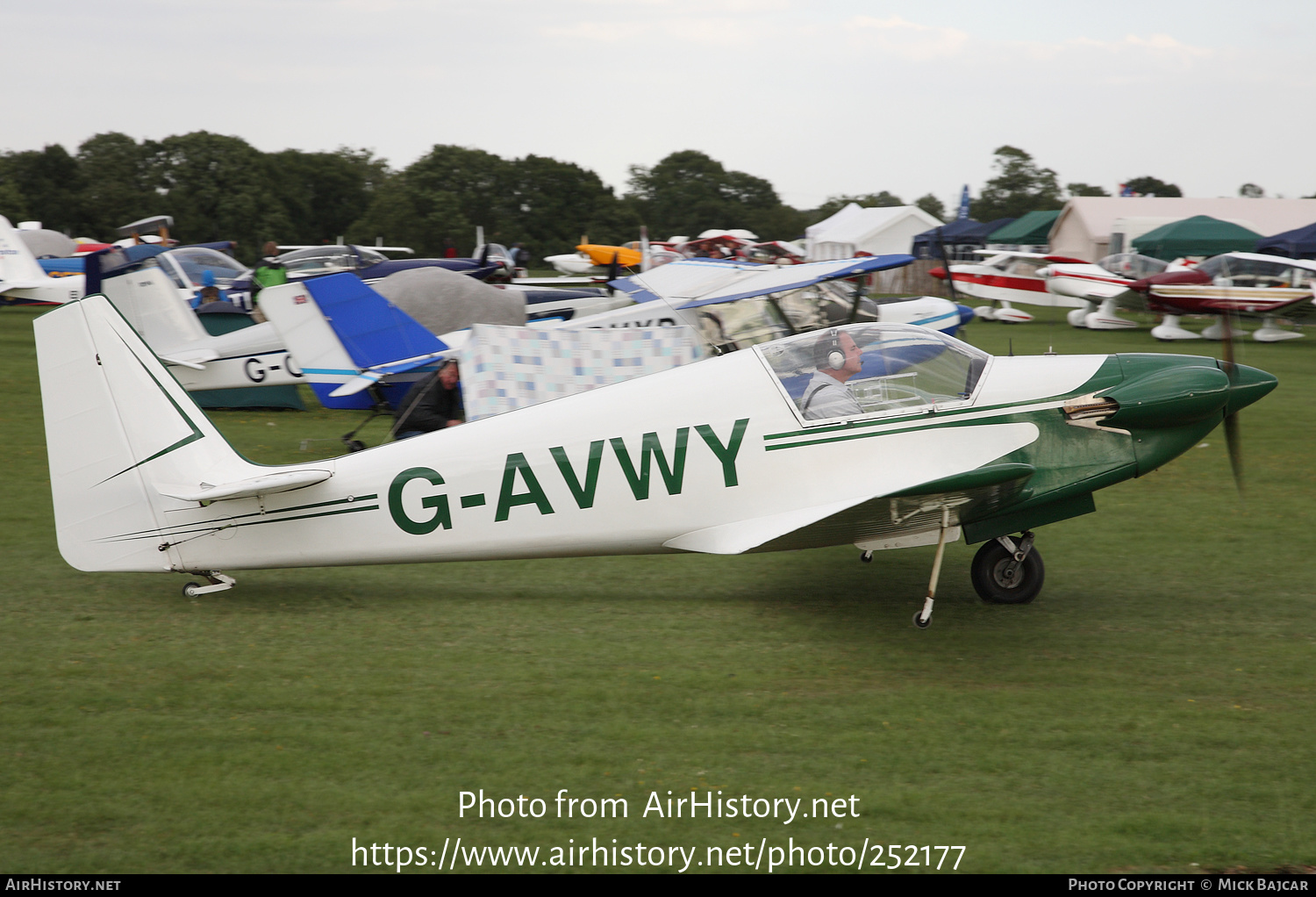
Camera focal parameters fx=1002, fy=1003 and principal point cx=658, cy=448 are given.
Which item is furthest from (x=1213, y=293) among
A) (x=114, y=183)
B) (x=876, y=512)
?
(x=114, y=183)

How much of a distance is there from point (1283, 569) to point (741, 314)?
21.1 ft

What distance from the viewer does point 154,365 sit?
5859mm

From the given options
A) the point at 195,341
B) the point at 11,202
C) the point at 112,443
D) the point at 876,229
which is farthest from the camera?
the point at 11,202

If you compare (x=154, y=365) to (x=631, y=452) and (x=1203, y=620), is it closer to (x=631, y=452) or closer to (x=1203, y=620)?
(x=631, y=452)

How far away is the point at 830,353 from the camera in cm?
600

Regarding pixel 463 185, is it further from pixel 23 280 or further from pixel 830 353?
pixel 830 353

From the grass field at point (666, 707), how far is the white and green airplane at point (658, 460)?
51 centimetres

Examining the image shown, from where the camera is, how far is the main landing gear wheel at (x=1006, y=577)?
20.7 feet

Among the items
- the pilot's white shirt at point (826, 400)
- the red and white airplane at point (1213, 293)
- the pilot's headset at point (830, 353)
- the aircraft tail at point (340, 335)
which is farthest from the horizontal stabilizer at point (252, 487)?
the red and white airplane at point (1213, 293)

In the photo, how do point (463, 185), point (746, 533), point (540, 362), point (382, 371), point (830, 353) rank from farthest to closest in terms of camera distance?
point (463, 185), point (382, 371), point (540, 362), point (830, 353), point (746, 533)

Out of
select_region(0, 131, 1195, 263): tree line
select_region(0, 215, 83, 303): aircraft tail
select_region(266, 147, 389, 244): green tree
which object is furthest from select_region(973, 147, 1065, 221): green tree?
select_region(0, 215, 83, 303): aircraft tail

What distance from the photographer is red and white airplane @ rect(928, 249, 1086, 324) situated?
28.4 m

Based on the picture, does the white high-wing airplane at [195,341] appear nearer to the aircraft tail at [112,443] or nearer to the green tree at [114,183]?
the aircraft tail at [112,443]

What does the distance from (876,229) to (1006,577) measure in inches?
1620
